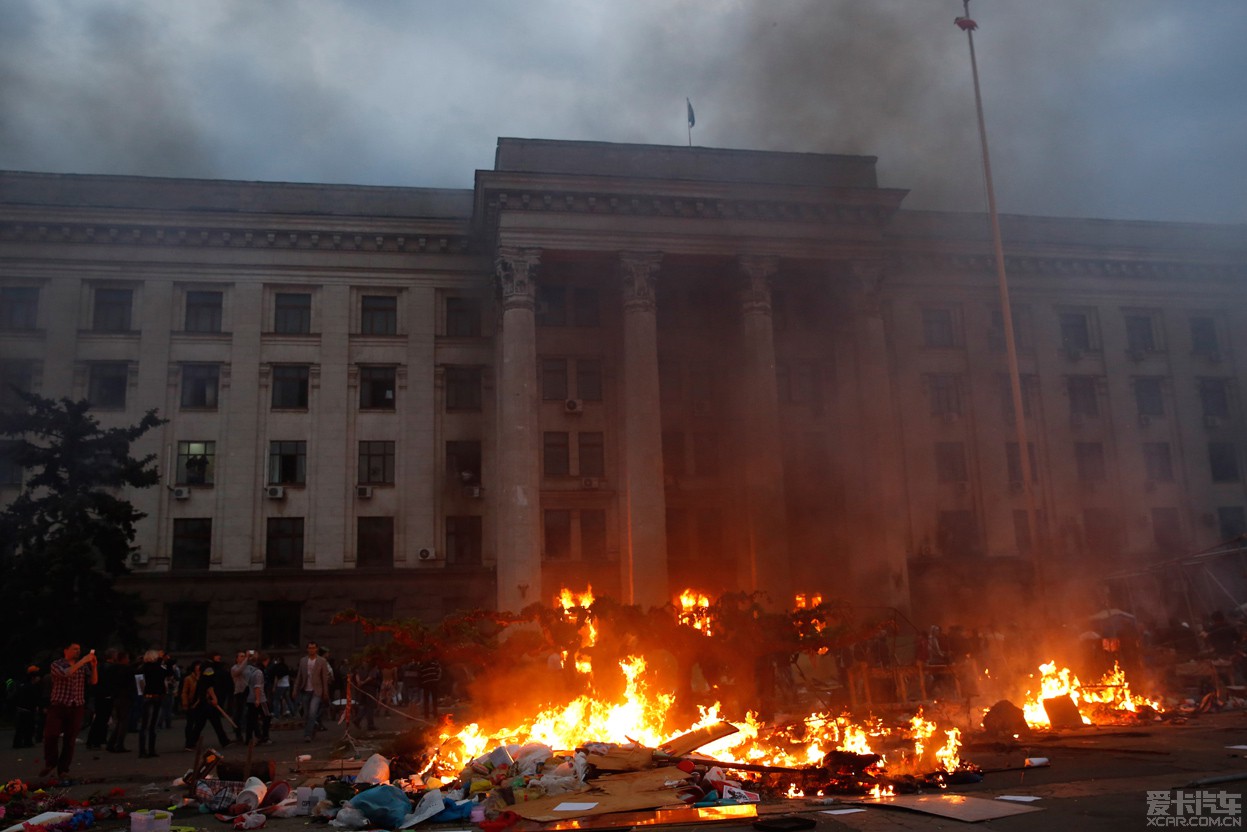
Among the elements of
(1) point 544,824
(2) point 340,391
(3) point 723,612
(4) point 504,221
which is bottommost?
(1) point 544,824

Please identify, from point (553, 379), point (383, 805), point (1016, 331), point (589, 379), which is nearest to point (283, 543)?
point (553, 379)

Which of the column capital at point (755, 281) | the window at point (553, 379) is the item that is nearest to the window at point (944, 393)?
the column capital at point (755, 281)

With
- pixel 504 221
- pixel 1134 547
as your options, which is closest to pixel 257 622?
pixel 504 221

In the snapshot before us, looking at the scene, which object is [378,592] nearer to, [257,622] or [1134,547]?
[257,622]

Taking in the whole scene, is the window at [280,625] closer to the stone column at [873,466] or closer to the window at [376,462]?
the window at [376,462]

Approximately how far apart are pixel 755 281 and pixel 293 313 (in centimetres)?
1527

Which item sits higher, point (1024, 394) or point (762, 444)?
point (1024, 394)

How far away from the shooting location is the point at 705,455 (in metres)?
30.7

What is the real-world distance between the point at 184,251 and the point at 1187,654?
30056mm

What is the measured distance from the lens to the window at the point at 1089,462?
33.9 metres

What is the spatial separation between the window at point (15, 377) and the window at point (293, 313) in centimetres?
737

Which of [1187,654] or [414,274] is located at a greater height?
[414,274]

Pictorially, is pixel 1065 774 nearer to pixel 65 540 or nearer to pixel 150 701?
pixel 150 701

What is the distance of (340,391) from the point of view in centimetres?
3052
